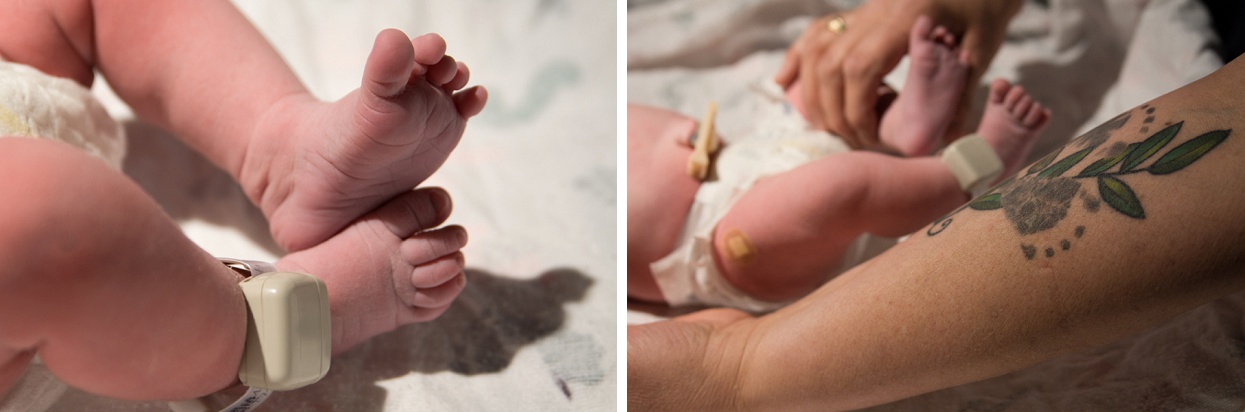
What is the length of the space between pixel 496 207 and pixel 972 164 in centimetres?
40

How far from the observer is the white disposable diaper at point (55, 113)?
55cm

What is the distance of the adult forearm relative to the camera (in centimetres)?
43

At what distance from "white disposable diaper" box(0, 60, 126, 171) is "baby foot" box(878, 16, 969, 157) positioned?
0.63 meters

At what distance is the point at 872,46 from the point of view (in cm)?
80

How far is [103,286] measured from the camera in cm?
43

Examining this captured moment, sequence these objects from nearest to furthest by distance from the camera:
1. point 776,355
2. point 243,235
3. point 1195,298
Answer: point 1195,298 < point 776,355 < point 243,235

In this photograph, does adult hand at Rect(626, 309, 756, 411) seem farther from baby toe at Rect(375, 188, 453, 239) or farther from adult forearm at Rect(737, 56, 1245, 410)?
baby toe at Rect(375, 188, 453, 239)

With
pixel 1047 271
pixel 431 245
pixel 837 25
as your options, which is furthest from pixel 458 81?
pixel 837 25

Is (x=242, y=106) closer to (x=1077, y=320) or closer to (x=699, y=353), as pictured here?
(x=699, y=353)

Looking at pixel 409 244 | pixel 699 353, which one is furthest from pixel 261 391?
pixel 699 353

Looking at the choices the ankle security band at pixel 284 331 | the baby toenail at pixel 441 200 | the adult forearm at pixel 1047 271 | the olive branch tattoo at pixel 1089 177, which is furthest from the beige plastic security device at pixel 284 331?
the olive branch tattoo at pixel 1089 177

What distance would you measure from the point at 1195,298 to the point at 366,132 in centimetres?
45

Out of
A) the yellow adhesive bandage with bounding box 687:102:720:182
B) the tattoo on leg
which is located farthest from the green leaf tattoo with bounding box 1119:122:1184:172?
the yellow adhesive bandage with bounding box 687:102:720:182

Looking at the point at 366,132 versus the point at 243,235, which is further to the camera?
the point at 243,235
